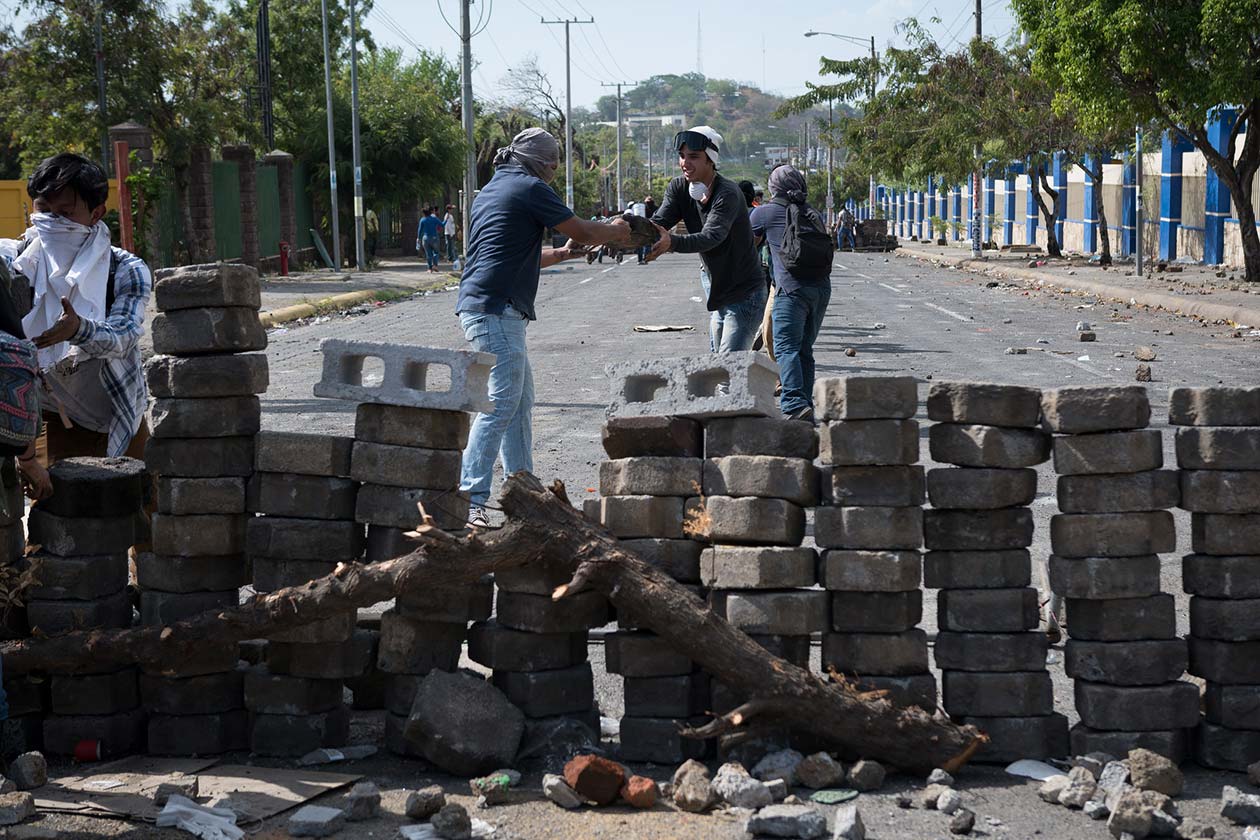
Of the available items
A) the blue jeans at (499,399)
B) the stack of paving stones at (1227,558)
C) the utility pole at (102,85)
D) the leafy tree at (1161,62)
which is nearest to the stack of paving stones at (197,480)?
the blue jeans at (499,399)

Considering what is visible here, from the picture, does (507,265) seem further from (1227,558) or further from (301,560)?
(1227,558)

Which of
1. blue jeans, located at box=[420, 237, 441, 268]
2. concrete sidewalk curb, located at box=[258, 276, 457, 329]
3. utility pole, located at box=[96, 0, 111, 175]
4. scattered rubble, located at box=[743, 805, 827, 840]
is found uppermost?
utility pole, located at box=[96, 0, 111, 175]

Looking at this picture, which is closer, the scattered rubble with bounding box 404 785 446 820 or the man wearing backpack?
the scattered rubble with bounding box 404 785 446 820

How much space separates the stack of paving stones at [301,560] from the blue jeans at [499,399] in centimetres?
120

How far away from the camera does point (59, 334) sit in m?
4.66

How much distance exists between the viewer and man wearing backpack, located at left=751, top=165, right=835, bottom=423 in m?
9.05

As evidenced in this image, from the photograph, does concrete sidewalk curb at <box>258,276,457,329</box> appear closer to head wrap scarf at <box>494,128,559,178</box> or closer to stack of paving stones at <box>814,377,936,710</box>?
head wrap scarf at <box>494,128,559,178</box>

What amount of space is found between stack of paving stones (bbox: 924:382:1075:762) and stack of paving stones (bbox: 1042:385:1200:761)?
10cm

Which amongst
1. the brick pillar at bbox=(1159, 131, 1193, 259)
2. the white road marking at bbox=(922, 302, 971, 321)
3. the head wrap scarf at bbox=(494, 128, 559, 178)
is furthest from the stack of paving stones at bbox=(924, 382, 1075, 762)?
the brick pillar at bbox=(1159, 131, 1193, 259)

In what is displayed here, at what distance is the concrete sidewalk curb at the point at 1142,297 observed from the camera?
20844 millimetres

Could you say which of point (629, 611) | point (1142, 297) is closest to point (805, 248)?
point (629, 611)

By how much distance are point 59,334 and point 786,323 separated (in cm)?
530

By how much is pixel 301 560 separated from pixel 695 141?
11.7 feet

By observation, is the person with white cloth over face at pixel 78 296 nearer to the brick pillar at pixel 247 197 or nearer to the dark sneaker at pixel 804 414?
the dark sneaker at pixel 804 414
